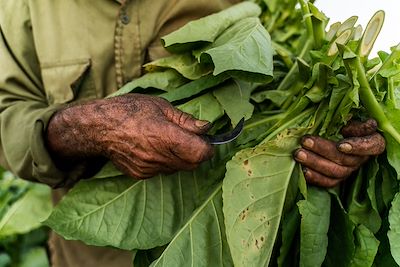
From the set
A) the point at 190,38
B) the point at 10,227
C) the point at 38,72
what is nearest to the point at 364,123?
the point at 190,38

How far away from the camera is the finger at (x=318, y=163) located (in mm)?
940

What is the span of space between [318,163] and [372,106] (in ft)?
0.37

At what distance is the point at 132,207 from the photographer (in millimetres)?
1020

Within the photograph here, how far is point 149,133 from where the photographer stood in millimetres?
917

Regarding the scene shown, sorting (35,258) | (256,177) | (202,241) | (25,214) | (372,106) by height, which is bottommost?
(35,258)

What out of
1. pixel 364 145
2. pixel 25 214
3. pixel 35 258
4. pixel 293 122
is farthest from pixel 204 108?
pixel 35 258

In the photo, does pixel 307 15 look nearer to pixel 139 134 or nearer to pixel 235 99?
pixel 235 99

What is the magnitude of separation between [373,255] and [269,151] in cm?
21

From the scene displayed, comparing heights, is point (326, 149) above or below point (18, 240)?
above

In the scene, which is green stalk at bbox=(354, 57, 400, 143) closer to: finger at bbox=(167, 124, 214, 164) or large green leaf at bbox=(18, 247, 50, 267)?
finger at bbox=(167, 124, 214, 164)

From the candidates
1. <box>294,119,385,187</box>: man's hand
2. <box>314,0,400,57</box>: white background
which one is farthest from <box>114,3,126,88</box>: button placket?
<box>314,0,400,57</box>: white background

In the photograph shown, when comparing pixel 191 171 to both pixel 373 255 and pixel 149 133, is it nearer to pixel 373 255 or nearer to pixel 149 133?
pixel 149 133

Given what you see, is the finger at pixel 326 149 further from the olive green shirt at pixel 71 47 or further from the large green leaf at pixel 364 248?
the olive green shirt at pixel 71 47

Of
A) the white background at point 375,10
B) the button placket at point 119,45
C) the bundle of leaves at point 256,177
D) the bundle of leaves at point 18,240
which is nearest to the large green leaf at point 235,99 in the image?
the bundle of leaves at point 256,177
